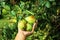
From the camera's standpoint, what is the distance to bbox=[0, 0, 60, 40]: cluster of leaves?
1.77 metres

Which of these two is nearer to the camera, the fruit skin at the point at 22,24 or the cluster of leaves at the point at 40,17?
the fruit skin at the point at 22,24

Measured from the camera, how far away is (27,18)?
1676mm

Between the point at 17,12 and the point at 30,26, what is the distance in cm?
22

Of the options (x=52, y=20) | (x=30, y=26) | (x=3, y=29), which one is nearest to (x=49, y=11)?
(x=52, y=20)

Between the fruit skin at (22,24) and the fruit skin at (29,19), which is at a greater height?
the fruit skin at (29,19)

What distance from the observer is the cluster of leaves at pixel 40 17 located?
1.77 metres

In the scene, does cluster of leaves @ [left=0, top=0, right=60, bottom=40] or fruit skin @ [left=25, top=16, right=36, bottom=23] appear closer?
fruit skin @ [left=25, top=16, right=36, bottom=23]

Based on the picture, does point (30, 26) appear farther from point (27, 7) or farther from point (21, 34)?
point (27, 7)

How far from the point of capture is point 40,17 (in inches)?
71.1

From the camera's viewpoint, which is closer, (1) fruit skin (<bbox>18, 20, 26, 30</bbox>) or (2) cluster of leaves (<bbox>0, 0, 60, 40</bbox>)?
(1) fruit skin (<bbox>18, 20, 26, 30</bbox>)

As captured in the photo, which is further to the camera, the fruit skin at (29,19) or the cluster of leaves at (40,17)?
the cluster of leaves at (40,17)

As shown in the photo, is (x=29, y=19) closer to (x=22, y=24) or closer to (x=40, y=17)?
(x=22, y=24)

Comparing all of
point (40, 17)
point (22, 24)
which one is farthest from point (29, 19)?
point (40, 17)

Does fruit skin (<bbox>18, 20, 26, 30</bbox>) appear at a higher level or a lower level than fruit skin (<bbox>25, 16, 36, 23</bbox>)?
lower
